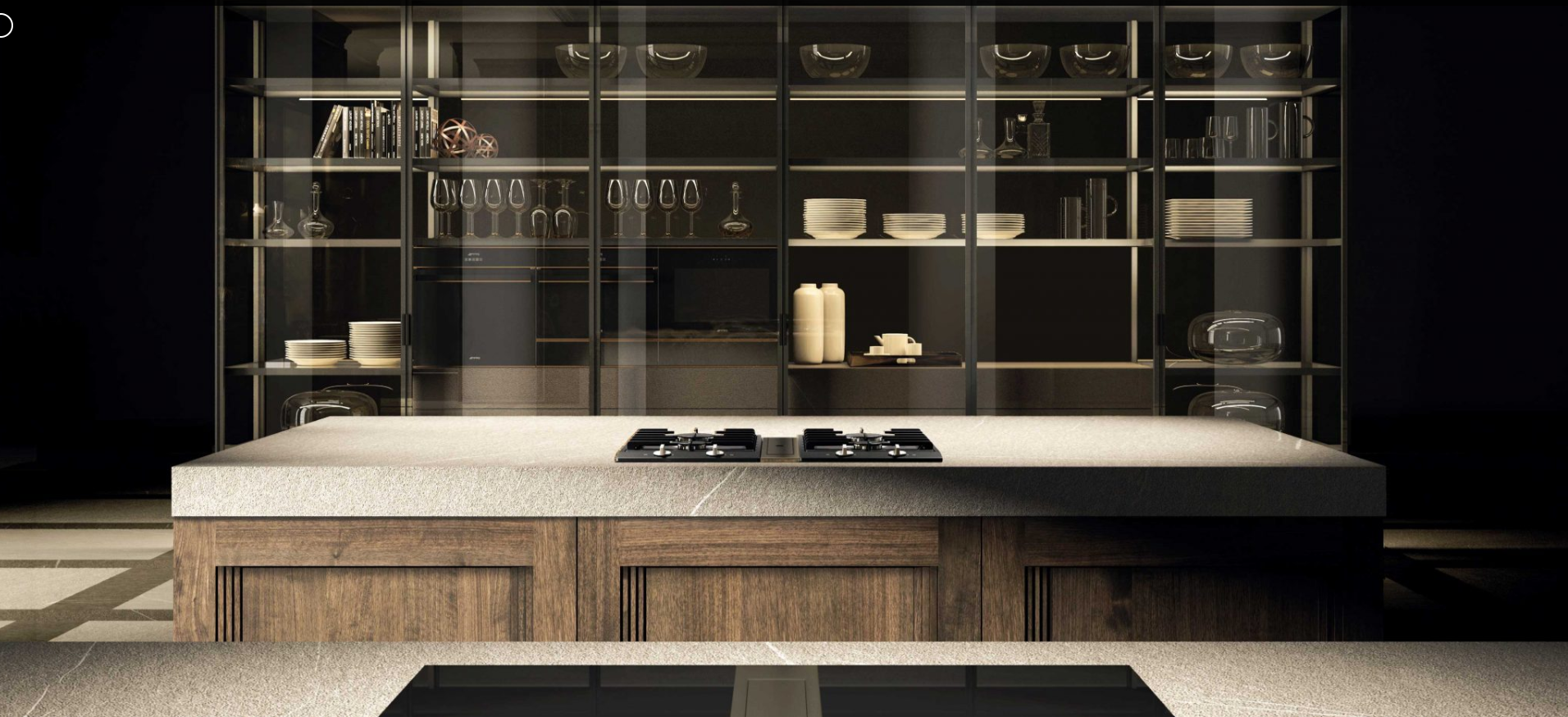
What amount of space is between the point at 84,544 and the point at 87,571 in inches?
19.6

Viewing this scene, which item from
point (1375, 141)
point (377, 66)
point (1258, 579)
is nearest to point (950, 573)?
point (1258, 579)

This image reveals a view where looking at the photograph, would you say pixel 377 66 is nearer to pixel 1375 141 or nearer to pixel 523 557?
pixel 523 557

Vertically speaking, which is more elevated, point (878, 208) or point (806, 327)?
point (878, 208)

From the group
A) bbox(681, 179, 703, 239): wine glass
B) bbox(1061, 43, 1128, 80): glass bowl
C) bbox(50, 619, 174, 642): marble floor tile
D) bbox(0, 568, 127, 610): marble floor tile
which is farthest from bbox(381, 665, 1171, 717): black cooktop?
bbox(1061, 43, 1128, 80): glass bowl

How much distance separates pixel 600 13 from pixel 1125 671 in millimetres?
4047

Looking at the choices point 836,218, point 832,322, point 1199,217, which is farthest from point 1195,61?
point 832,322

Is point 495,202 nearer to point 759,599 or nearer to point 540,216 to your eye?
point 540,216

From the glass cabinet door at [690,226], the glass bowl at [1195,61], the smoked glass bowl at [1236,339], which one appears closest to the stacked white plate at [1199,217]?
the smoked glass bowl at [1236,339]

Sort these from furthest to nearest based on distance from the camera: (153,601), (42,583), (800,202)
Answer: (800,202)
(42,583)
(153,601)

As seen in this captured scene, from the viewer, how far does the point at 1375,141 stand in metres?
6.68

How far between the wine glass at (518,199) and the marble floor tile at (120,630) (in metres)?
1.87

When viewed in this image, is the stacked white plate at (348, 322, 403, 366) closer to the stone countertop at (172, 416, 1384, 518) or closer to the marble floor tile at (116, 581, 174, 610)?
the marble floor tile at (116, 581, 174, 610)

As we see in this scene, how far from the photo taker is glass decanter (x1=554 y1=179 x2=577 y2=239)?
4684mm

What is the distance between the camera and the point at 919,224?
15.5 feet
